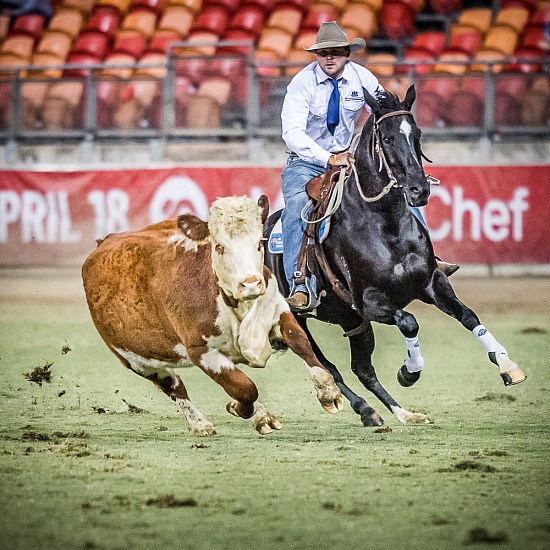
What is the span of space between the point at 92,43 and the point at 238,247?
12686 mm

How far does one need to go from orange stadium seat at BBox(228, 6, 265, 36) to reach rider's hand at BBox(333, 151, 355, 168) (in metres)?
11.0

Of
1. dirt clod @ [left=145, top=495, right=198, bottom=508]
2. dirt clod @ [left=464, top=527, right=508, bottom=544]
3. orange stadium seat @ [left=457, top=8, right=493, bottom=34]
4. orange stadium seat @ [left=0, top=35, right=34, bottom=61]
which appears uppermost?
orange stadium seat @ [left=457, top=8, right=493, bottom=34]

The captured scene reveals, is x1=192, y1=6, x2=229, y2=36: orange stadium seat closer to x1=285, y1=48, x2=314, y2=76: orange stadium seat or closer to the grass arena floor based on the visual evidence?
x1=285, y1=48, x2=314, y2=76: orange stadium seat

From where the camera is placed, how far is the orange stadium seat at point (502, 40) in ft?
53.8

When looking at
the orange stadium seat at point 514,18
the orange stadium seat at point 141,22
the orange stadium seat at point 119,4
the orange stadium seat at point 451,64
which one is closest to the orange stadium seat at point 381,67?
the orange stadium seat at point 451,64

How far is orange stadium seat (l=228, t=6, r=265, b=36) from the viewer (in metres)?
17.4

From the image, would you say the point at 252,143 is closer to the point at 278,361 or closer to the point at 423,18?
the point at 423,18

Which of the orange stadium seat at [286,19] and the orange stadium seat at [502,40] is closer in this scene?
the orange stadium seat at [502,40]

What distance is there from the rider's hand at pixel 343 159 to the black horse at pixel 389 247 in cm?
5

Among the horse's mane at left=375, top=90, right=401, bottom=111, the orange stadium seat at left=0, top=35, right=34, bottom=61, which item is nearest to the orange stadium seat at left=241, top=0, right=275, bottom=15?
the orange stadium seat at left=0, top=35, right=34, bottom=61

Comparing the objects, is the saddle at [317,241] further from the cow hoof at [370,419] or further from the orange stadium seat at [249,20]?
the orange stadium seat at [249,20]

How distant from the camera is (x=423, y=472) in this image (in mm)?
5062

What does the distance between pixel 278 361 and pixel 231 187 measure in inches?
227

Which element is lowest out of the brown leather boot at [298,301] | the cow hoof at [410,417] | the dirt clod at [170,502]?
the cow hoof at [410,417]
